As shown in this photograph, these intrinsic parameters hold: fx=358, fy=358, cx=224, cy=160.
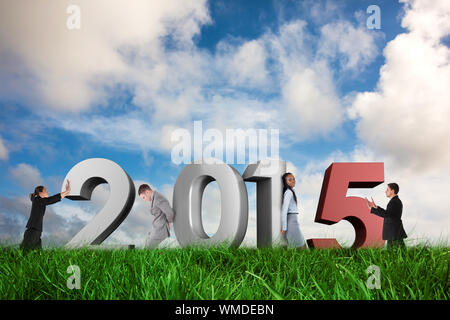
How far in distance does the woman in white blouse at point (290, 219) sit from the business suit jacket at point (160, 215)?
7.43ft

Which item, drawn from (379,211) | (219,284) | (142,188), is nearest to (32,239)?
(142,188)

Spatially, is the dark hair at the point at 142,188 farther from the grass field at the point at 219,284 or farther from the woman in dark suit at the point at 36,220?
the grass field at the point at 219,284

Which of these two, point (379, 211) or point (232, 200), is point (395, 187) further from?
point (232, 200)

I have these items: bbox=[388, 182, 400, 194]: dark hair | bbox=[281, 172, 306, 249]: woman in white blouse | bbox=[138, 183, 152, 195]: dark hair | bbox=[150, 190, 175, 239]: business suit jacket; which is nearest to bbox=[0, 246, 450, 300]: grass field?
bbox=[281, 172, 306, 249]: woman in white blouse

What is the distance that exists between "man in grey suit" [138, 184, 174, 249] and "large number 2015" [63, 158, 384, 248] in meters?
0.19

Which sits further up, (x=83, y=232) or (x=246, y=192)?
(x=246, y=192)

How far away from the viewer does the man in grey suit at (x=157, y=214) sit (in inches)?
286

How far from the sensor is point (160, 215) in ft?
24.1

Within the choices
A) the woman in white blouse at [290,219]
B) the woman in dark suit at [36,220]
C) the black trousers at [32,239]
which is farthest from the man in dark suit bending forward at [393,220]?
the black trousers at [32,239]

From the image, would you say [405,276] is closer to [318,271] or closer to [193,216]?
[318,271]
